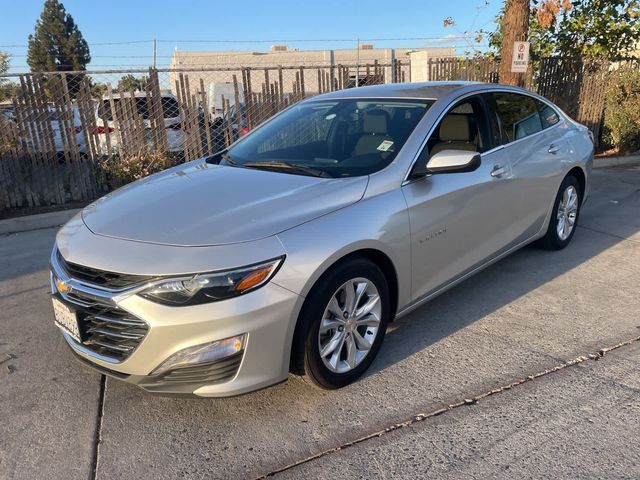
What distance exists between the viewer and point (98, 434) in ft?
9.21

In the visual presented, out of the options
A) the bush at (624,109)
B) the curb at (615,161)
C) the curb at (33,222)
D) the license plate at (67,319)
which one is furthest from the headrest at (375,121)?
the bush at (624,109)

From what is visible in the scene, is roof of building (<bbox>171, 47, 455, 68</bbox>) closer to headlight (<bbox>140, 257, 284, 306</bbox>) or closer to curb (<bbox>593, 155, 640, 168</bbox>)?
curb (<bbox>593, 155, 640, 168</bbox>)

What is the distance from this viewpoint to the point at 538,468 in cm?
247

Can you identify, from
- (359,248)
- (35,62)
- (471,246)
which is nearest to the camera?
(359,248)

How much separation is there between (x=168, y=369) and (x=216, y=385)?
0.24 metres

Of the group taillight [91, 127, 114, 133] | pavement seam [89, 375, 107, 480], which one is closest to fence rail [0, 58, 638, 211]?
taillight [91, 127, 114, 133]

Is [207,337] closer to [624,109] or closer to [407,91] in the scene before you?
[407,91]

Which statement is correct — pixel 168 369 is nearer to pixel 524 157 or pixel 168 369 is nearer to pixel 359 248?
pixel 359 248

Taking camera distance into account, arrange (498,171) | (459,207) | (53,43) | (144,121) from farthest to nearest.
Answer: (53,43) → (144,121) → (498,171) → (459,207)

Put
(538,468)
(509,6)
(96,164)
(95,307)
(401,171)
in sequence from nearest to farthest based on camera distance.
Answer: (538,468)
(95,307)
(401,171)
(96,164)
(509,6)

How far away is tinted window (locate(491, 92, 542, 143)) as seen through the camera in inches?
172

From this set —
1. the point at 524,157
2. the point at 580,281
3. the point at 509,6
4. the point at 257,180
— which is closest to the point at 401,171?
the point at 257,180

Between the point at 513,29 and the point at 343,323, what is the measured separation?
324 inches

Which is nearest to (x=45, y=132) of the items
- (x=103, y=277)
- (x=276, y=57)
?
(x=103, y=277)
